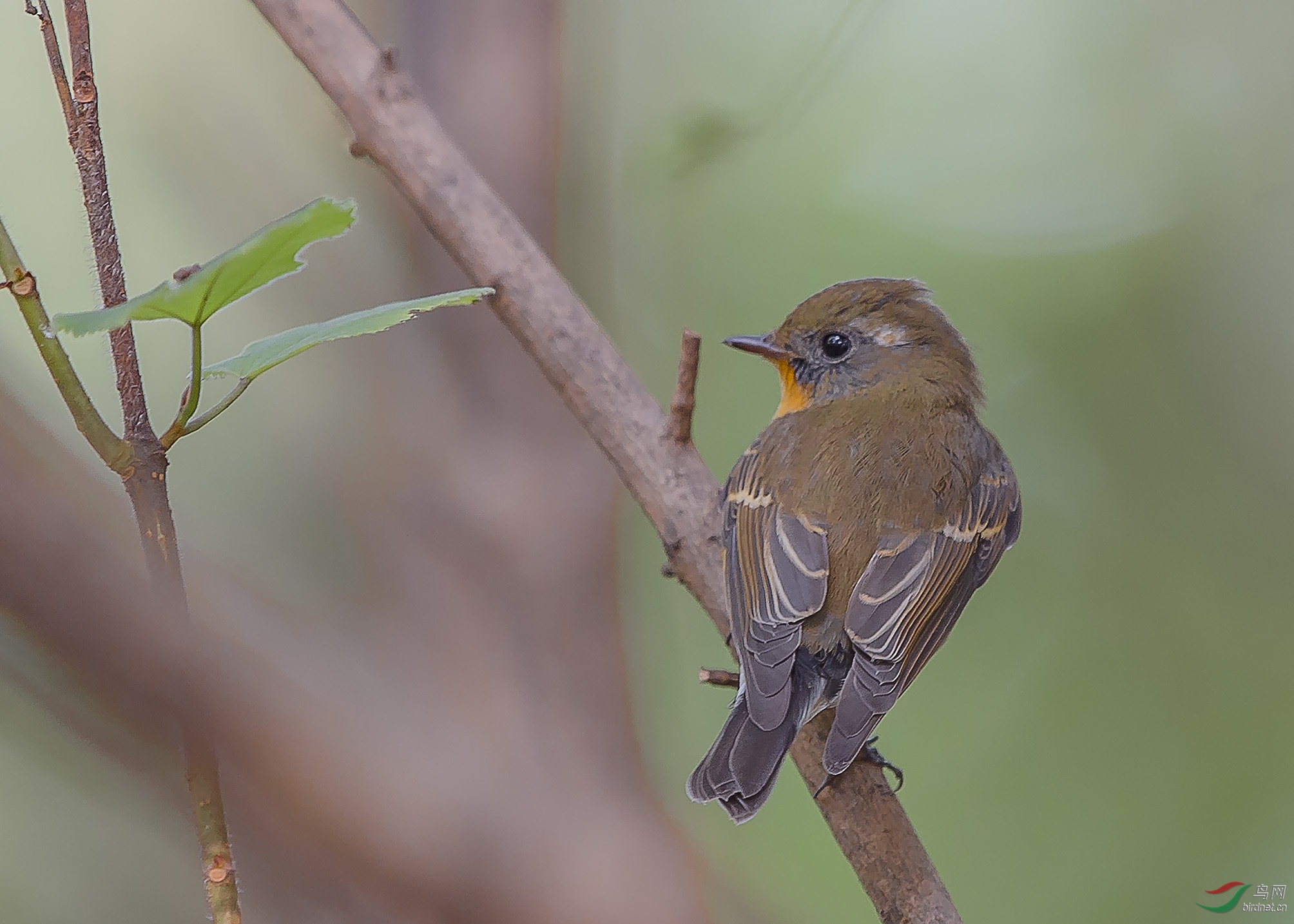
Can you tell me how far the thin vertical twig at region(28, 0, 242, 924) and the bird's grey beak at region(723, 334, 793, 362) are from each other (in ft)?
4.55

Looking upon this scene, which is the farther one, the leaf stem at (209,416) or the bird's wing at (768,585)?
the bird's wing at (768,585)

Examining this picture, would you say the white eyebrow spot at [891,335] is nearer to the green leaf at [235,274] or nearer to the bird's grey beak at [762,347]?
the bird's grey beak at [762,347]

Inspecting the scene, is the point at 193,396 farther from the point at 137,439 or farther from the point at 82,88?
the point at 82,88

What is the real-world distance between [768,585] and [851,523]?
0.21 meters

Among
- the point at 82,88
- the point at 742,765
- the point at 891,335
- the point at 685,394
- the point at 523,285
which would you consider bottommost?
the point at 742,765

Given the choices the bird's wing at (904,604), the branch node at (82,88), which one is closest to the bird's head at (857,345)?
the bird's wing at (904,604)

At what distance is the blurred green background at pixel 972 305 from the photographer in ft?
9.12

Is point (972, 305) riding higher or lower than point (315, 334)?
lower

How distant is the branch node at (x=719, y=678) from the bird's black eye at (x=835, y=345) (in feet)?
2.52

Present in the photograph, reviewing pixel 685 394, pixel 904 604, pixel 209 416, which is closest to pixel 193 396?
pixel 209 416

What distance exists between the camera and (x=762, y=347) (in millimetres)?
2094

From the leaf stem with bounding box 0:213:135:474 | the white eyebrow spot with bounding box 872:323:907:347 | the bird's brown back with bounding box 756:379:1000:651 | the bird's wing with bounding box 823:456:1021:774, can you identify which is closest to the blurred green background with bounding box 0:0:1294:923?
the white eyebrow spot with bounding box 872:323:907:347

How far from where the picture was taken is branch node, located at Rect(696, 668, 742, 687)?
5.17ft

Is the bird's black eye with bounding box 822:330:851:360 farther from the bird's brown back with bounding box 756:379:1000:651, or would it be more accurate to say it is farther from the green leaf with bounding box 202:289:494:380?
the green leaf with bounding box 202:289:494:380
